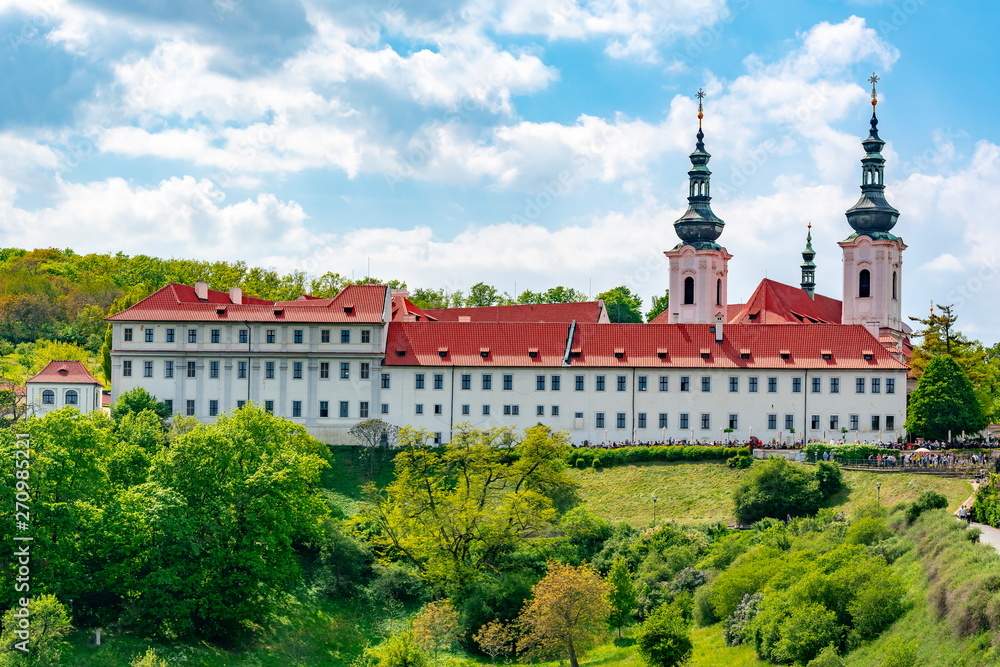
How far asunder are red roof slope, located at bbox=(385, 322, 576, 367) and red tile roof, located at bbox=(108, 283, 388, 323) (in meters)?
2.08

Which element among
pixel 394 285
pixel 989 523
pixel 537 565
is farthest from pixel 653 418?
pixel 394 285

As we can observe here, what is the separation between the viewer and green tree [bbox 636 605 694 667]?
4366 centimetres

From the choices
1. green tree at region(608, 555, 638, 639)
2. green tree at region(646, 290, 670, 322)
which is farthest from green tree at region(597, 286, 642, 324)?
green tree at region(608, 555, 638, 639)

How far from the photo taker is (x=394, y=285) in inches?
4653

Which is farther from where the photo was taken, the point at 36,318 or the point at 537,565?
the point at 36,318

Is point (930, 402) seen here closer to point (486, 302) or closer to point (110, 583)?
point (110, 583)

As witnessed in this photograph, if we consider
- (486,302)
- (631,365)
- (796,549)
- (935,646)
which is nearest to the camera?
(935,646)

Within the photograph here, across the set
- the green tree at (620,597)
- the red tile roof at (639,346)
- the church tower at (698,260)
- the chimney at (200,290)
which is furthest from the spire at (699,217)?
the green tree at (620,597)

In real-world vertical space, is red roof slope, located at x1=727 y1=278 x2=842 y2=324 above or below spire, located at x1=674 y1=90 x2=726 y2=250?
below

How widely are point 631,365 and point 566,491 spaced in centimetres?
1210

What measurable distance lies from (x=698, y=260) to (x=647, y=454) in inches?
1089

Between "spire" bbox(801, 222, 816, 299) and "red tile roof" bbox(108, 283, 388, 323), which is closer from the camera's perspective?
"red tile roof" bbox(108, 283, 388, 323)

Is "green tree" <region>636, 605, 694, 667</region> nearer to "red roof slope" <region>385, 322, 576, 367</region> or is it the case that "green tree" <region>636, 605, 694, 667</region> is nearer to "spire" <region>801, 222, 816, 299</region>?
"red roof slope" <region>385, 322, 576, 367</region>

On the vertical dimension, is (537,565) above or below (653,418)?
below
